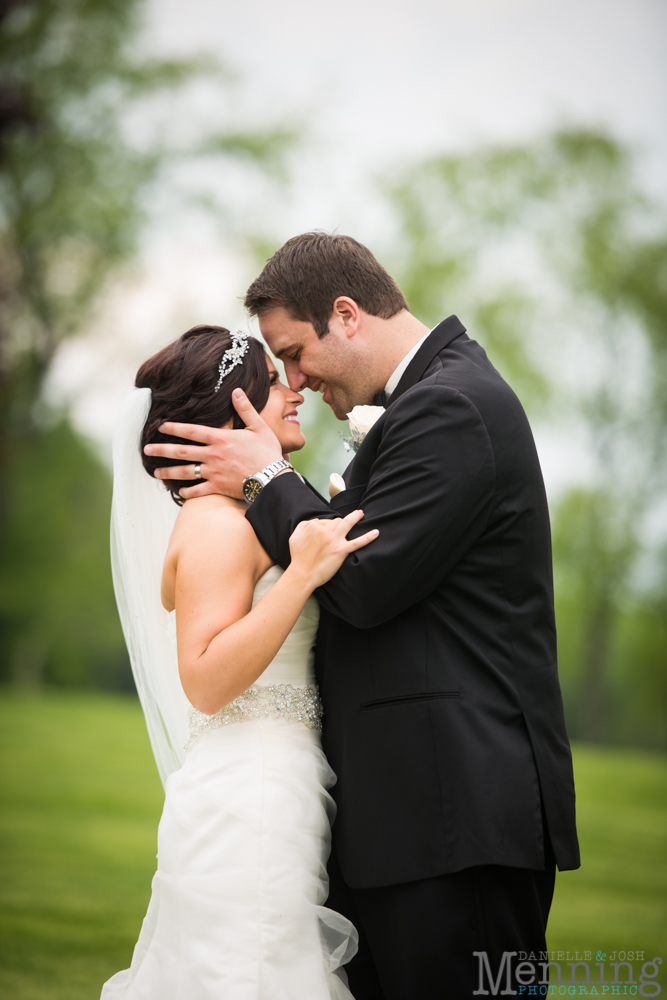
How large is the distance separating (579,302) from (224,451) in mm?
16575

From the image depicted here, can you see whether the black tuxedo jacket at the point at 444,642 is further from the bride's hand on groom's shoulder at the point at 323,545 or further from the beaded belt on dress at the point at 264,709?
the beaded belt on dress at the point at 264,709

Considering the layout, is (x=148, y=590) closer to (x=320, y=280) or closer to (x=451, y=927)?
(x=320, y=280)

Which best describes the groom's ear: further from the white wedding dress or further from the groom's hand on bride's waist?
the white wedding dress

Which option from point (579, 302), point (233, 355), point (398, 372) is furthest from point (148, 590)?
point (579, 302)

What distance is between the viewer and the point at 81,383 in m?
18.8

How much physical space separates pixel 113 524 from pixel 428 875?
1.71 metres

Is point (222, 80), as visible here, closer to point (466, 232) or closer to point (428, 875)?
point (466, 232)

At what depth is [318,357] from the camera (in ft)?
9.93

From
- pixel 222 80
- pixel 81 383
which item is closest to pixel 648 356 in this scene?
pixel 222 80

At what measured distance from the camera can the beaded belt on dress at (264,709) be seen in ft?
8.94

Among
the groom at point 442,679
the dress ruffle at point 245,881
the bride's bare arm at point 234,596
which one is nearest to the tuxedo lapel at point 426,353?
the groom at point 442,679

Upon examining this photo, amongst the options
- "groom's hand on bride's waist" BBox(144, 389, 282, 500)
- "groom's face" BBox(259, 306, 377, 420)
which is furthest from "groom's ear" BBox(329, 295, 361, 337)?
"groom's hand on bride's waist" BBox(144, 389, 282, 500)

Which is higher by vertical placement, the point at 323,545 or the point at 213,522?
the point at 213,522

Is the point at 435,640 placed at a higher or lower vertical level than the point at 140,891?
higher
